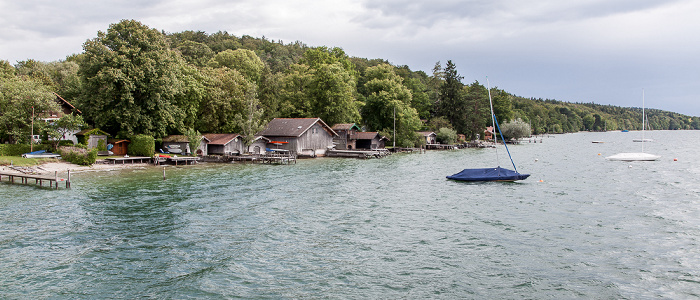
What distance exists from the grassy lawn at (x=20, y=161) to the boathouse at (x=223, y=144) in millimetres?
18338

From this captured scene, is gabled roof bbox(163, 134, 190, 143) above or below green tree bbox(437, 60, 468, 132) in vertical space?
below

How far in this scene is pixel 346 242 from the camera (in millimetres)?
18547

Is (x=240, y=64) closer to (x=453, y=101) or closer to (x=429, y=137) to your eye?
(x=429, y=137)

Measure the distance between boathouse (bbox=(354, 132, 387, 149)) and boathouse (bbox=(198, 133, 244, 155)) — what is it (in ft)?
77.1

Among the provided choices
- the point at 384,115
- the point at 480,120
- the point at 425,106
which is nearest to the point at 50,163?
the point at 384,115

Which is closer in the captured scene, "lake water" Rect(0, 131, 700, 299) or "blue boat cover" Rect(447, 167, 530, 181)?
"lake water" Rect(0, 131, 700, 299)

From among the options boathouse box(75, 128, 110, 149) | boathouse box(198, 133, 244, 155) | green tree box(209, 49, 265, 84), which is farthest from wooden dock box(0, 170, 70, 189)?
green tree box(209, 49, 265, 84)

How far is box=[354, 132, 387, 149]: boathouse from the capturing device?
7525 cm

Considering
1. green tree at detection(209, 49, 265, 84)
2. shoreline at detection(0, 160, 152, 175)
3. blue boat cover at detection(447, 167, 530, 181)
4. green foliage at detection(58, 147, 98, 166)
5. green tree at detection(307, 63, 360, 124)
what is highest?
green tree at detection(209, 49, 265, 84)

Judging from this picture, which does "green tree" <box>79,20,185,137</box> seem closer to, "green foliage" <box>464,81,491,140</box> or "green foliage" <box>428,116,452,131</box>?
"green foliage" <box>428,116,452,131</box>

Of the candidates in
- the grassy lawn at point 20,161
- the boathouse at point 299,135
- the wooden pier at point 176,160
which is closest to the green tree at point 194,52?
the boathouse at point 299,135

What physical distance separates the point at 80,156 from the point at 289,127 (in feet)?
95.0

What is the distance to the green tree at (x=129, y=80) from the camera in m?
49.7

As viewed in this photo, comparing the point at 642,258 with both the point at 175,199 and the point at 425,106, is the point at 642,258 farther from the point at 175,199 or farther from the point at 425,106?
the point at 425,106
